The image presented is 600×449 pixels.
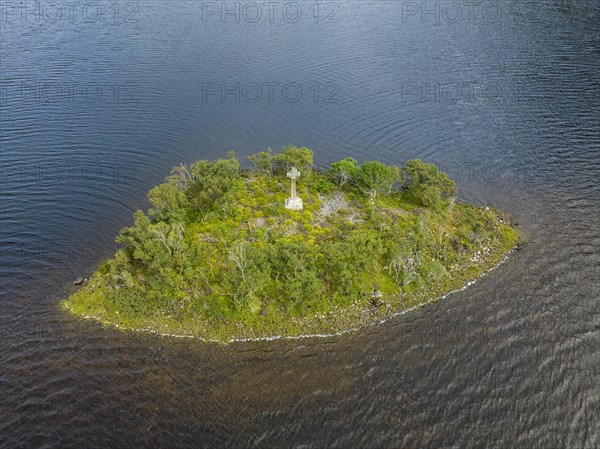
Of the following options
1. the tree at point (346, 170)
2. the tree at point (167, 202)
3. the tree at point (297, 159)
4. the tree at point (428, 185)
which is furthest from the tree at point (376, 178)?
the tree at point (167, 202)

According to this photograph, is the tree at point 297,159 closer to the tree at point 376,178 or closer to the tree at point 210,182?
the tree at point 210,182

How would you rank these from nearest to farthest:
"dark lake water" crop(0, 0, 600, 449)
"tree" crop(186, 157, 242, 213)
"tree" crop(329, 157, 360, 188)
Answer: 1. "dark lake water" crop(0, 0, 600, 449)
2. "tree" crop(186, 157, 242, 213)
3. "tree" crop(329, 157, 360, 188)

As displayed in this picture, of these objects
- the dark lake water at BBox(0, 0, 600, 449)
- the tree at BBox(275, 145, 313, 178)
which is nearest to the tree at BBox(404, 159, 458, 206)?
the dark lake water at BBox(0, 0, 600, 449)

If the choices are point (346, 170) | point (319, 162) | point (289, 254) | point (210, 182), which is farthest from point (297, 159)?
point (289, 254)

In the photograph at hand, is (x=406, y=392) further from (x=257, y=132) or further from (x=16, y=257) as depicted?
(x=257, y=132)

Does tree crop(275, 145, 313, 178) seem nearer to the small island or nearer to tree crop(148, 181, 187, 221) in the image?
the small island

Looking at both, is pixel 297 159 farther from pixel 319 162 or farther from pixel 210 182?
pixel 210 182
